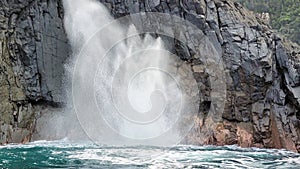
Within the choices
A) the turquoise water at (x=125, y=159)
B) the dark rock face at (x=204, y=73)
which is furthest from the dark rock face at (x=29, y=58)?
the turquoise water at (x=125, y=159)

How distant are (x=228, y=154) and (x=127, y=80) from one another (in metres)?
11.2

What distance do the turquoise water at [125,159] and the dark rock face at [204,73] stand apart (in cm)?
572

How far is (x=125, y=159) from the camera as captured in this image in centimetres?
1745

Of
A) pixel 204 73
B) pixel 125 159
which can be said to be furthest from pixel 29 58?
pixel 125 159

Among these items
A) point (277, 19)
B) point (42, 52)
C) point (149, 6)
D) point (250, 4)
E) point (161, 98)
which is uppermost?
point (250, 4)

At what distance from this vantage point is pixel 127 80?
29344mm

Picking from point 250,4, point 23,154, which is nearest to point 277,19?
point 250,4

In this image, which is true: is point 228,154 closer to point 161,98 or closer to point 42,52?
point 161,98

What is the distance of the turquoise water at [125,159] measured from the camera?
52.5 ft

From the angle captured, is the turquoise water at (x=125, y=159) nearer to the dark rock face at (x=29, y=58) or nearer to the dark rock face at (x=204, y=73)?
the dark rock face at (x=29, y=58)

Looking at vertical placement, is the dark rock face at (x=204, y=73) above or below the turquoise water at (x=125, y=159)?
above

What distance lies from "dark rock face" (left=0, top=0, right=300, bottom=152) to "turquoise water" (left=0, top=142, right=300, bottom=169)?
5724mm

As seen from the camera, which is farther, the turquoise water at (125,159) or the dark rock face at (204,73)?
the dark rock face at (204,73)

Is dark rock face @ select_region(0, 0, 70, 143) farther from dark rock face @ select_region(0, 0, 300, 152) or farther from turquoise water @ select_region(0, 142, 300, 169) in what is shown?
turquoise water @ select_region(0, 142, 300, 169)
